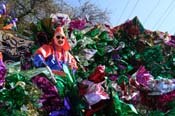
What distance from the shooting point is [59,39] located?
6141 mm

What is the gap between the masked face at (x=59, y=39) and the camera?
20.1 ft

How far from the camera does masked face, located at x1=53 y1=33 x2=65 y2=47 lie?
6.14 m

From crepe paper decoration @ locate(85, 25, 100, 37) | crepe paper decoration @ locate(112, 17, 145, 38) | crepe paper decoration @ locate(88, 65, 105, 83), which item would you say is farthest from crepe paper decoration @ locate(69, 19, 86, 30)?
crepe paper decoration @ locate(88, 65, 105, 83)

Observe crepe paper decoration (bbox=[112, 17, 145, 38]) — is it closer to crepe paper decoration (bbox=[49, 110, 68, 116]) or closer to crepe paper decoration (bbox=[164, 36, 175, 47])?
crepe paper decoration (bbox=[164, 36, 175, 47])

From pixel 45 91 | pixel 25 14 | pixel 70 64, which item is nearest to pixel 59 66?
pixel 70 64

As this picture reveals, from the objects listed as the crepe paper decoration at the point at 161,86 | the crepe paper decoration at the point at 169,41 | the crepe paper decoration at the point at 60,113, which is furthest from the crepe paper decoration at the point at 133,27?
the crepe paper decoration at the point at 60,113

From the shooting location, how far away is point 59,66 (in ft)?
19.2

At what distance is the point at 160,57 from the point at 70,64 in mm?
1580

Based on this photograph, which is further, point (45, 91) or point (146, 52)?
point (146, 52)

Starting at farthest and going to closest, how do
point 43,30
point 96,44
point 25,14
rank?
point 25,14
point 96,44
point 43,30

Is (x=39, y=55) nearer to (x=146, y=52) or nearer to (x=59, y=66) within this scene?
(x=59, y=66)

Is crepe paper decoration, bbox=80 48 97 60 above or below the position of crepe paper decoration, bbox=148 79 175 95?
above

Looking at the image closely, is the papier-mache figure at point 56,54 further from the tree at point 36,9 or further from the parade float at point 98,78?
the tree at point 36,9

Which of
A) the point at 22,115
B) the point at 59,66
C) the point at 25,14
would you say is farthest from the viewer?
the point at 25,14
